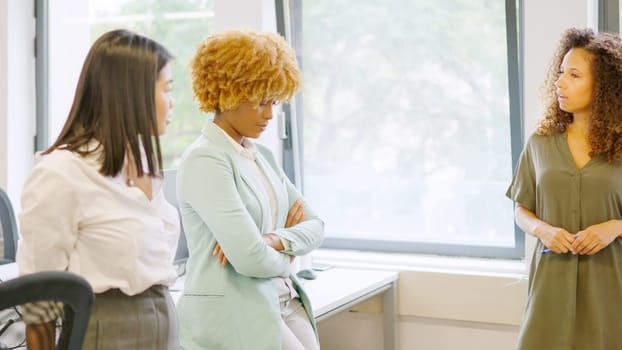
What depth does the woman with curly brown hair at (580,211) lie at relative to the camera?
93.0 inches

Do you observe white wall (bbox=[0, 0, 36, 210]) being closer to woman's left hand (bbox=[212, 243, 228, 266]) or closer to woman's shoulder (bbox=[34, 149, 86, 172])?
woman's left hand (bbox=[212, 243, 228, 266])

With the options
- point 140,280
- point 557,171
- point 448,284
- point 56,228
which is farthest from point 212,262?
point 448,284

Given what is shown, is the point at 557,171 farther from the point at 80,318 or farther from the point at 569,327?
the point at 80,318

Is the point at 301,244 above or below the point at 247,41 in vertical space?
below

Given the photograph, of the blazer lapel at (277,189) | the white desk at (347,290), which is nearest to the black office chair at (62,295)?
the blazer lapel at (277,189)

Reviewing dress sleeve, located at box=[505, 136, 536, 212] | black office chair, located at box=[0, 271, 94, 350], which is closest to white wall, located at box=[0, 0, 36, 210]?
dress sleeve, located at box=[505, 136, 536, 212]

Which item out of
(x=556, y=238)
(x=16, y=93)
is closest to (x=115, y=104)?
(x=556, y=238)

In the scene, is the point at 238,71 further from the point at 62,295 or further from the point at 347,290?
the point at 347,290

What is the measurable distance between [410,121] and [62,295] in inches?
103

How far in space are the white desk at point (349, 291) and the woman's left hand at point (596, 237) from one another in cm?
88

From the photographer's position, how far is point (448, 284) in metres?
3.20

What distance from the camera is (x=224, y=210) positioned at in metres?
1.83

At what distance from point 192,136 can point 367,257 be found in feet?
3.79

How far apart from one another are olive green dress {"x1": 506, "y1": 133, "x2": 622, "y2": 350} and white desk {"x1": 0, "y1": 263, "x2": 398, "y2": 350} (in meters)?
0.68
